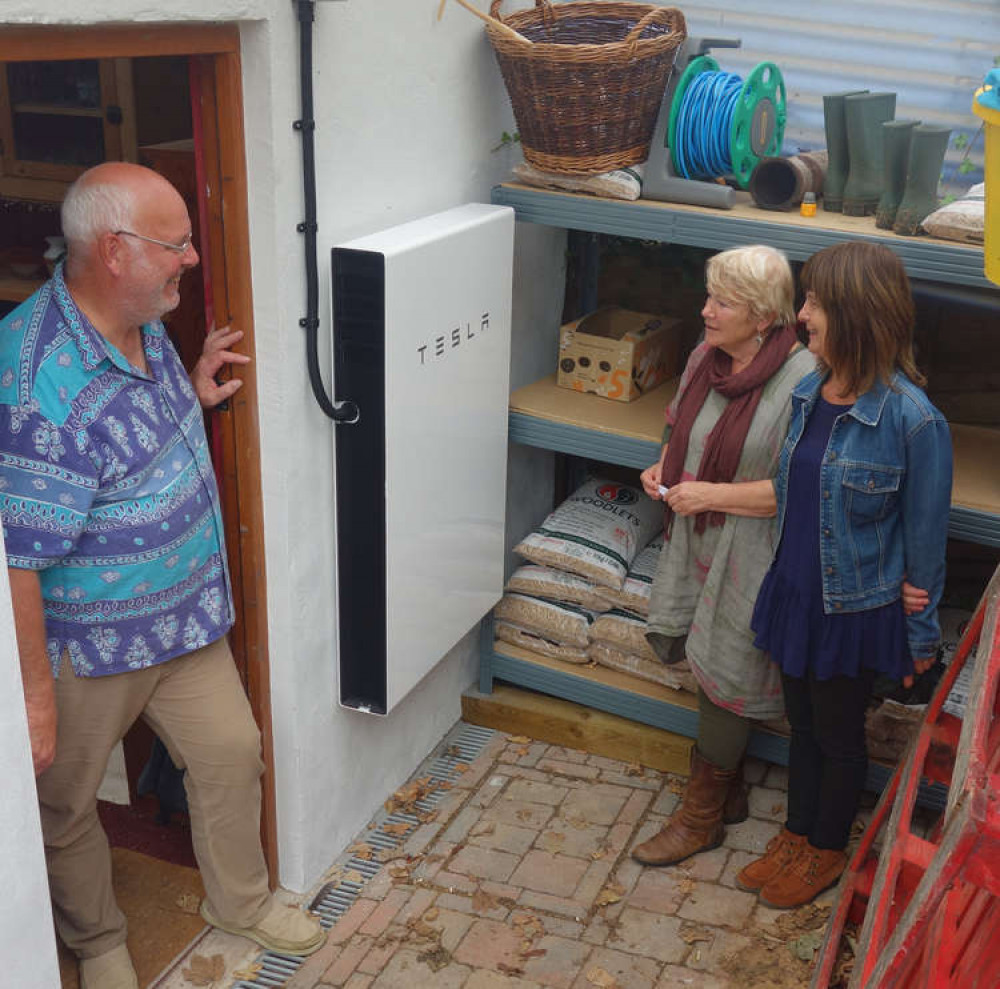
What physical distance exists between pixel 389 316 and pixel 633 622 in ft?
5.47

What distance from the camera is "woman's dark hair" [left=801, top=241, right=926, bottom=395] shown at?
3.08m

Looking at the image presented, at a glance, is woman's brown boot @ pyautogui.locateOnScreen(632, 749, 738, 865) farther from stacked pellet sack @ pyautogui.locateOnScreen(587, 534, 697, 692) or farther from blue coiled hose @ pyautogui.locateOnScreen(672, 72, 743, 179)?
blue coiled hose @ pyautogui.locateOnScreen(672, 72, 743, 179)

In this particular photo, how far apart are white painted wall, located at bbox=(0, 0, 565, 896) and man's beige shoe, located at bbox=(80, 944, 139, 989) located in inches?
23.4

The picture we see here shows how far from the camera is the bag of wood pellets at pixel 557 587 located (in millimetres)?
4477

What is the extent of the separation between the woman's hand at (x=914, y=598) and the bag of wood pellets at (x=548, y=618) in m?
1.40

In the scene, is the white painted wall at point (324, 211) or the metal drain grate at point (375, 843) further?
the metal drain grate at point (375, 843)

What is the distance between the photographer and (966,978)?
2.39 meters

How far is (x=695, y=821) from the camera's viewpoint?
4027 mm

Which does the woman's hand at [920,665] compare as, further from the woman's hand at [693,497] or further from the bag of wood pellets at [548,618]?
the bag of wood pellets at [548,618]

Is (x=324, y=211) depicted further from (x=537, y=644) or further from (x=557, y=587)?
(x=537, y=644)

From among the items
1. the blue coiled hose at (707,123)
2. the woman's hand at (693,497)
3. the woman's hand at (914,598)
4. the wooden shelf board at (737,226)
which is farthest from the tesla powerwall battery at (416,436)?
the woman's hand at (914,598)

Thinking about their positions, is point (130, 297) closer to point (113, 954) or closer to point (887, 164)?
point (113, 954)

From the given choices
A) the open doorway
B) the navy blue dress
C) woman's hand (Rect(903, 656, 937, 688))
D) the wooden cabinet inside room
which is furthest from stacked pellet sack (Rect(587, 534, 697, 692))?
the wooden cabinet inside room

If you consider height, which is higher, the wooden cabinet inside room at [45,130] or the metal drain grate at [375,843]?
the wooden cabinet inside room at [45,130]
